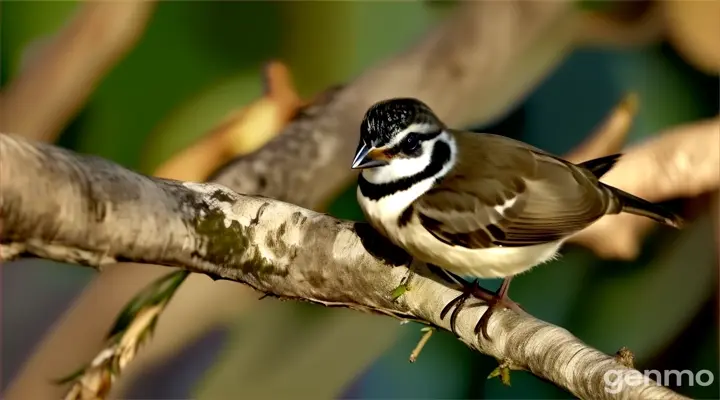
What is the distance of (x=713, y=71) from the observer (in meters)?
1.64

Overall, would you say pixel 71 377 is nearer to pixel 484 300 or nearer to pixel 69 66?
pixel 69 66

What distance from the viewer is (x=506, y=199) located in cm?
105

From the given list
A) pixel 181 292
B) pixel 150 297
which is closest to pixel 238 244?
pixel 150 297

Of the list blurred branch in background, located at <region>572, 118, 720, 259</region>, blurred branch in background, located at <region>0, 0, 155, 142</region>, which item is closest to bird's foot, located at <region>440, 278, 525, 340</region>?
blurred branch in background, located at <region>572, 118, 720, 259</region>

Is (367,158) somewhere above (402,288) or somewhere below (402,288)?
above

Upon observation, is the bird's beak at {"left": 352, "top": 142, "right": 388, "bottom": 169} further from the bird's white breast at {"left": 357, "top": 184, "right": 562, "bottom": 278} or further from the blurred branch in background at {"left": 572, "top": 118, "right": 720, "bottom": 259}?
the blurred branch in background at {"left": 572, "top": 118, "right": 720, "bottom": 259}

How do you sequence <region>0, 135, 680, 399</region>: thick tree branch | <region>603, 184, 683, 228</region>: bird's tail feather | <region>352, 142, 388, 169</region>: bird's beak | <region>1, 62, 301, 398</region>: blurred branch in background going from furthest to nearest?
1. <region>1, 62, 301, 398</region>: blurred branch in background
2. <region>603, 184, 683, 228</region>: bird's tail feather
3. <region>352, 142, 388, 169</region>: bird's beak
4. <region>0, 135, 680, 399</region>: thick tree branch

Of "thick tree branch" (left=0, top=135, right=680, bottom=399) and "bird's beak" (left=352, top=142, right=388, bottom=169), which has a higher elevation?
"bird's beak" (left=352, top=142, right=388, bottom=169)

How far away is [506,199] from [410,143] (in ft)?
0.55

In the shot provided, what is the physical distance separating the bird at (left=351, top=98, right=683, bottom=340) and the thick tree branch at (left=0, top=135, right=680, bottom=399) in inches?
2.0

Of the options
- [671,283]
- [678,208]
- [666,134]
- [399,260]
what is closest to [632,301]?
[671,283]

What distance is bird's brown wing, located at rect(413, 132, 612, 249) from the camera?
3.31 feet

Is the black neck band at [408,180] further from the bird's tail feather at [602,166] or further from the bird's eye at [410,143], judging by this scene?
the bird's tail feather at [602,166]

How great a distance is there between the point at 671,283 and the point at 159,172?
1.18 meters
